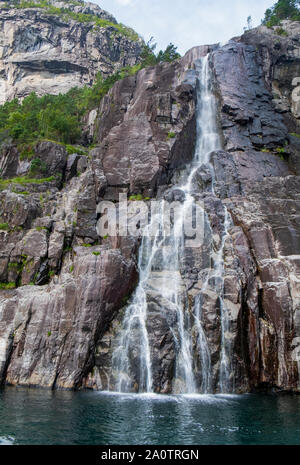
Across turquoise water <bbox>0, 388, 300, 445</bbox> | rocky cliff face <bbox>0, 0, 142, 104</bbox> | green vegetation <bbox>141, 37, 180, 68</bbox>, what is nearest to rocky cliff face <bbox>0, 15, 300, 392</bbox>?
turquoise water <bbox>0, 388, 300, 445</bbox>

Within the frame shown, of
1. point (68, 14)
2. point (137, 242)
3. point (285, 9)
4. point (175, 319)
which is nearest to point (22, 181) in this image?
point (137, 242)

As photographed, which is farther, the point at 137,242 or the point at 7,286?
the point at 7,286

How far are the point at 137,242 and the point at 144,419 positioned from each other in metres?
15.0

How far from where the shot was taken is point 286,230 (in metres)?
28.3

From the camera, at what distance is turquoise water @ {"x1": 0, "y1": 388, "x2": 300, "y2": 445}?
43.9 ft

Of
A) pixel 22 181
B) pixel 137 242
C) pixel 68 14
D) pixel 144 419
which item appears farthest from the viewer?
pixel 68 14

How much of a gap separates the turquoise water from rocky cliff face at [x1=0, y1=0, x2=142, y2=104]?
264ft

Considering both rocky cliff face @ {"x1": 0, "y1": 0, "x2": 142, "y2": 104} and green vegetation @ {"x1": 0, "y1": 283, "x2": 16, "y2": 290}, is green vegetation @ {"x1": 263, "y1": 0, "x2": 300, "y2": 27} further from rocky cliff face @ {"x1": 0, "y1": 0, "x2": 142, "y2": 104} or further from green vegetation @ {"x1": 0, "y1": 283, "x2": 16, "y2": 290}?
green vegetation @ {"x1": 0, "y1": 283, "x2": 16, "y2": 290}

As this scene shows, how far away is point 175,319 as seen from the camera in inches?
963

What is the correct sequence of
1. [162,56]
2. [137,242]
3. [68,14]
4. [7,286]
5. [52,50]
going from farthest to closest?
[68,14] < [52,50] < [162,56] < [7,286] < [137,242]

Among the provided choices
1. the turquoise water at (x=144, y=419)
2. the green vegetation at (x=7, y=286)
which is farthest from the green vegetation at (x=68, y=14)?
the turquoise water at (x=144, y=419)

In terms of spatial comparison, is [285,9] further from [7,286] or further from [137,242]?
[7,286]
